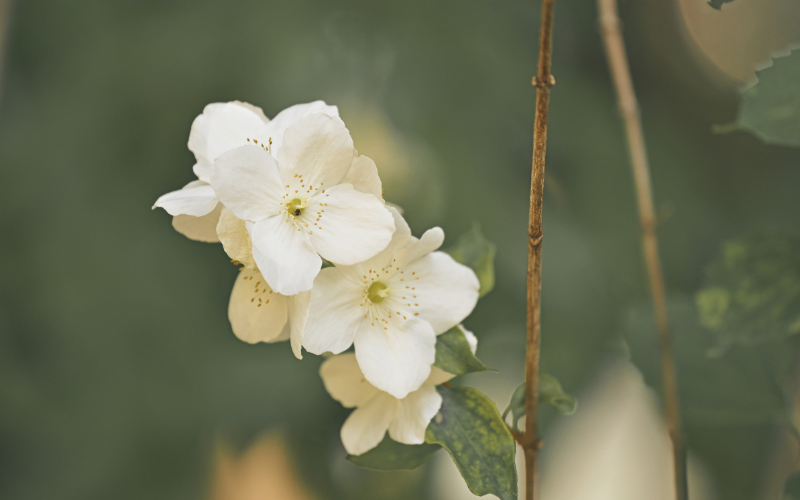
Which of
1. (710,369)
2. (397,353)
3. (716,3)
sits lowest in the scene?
(710,369)

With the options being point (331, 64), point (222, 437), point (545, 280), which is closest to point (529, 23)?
point (331, 64)

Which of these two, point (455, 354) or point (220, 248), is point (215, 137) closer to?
point (455, 354)

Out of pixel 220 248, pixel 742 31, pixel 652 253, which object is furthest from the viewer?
pixel 742 31

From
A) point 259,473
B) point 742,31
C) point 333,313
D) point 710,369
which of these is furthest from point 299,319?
point 742,31

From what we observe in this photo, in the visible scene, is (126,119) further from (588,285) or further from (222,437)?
(588,285)

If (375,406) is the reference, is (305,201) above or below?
above

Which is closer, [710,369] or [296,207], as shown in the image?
[296,207]

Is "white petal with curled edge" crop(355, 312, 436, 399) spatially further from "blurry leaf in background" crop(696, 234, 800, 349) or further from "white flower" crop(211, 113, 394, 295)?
"blurry leaf in background" crop(696, 234, 800, 349)

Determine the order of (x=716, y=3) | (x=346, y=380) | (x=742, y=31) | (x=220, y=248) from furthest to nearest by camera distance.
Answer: (x=742, y=31) → (x=220, y=248) → (x=346, y=380) → (x=716, y=3)
